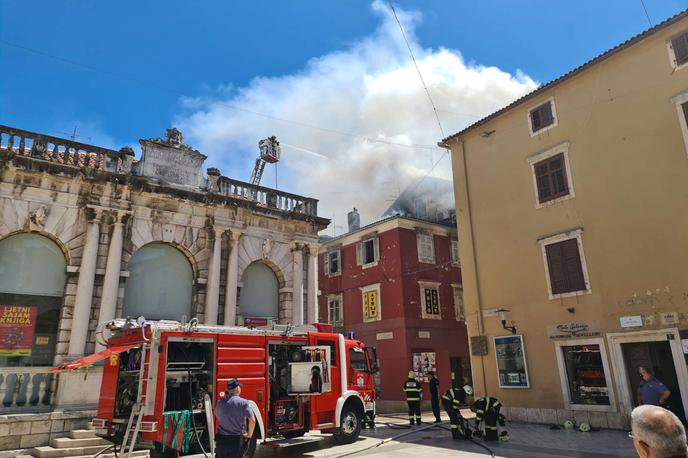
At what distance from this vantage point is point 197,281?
15797mm

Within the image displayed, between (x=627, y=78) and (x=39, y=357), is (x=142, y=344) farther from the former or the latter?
(x=627, y=78)

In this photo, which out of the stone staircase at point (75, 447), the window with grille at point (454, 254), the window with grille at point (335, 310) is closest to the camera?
the stone staircase at point (75, 447)

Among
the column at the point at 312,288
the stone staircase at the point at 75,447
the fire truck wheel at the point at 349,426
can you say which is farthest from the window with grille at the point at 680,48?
the stone staircase at the point at 75,447

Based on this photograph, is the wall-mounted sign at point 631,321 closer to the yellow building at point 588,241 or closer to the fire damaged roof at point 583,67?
the yellow building at point 588,241

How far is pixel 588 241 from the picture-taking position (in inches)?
609

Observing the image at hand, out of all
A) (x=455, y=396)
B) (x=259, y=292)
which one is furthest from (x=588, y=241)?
(x=259, y=292)

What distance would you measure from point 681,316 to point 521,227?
19.0 feet

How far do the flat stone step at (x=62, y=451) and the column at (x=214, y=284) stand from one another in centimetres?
491

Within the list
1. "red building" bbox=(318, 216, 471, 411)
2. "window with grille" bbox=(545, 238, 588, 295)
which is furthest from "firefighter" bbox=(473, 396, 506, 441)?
"red building" bbox=(318, 216, 471, 411)

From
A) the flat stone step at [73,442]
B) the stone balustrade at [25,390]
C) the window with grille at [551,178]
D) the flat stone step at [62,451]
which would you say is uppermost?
the window with grille at [551,178]

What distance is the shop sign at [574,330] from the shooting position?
14836mm

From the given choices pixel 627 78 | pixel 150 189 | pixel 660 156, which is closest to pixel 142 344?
pixel 150 189

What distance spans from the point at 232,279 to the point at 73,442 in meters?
6.52

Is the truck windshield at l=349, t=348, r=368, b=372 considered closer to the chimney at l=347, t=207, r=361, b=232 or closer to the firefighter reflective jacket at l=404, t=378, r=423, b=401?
the firefighter reflective jacket at l=404, t=378, r=423, b=401
